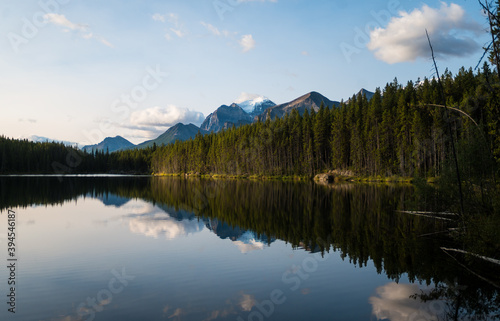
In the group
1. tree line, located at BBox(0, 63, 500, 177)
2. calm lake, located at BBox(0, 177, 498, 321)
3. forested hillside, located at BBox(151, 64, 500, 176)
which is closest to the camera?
calm lake, located at BBox(0, 177, 498, 321)

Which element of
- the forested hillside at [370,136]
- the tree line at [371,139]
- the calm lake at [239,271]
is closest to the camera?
the calm lake at [239,271]

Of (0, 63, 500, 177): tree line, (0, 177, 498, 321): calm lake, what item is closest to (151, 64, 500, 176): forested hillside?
(0, 63, 500, 177): tree line

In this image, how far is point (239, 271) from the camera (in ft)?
47.6

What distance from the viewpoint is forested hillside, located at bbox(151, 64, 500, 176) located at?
6356 centimetres

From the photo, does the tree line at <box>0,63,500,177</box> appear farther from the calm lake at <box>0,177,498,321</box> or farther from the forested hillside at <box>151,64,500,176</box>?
the calm lake at <box>0,177,498,321</box>

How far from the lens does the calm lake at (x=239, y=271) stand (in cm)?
1022

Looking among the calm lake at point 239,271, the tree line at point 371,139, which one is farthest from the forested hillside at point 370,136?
the calm lake at point 239,271

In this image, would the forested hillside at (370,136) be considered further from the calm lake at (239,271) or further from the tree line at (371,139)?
the calm lake at (239,271)

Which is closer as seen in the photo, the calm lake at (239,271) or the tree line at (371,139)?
the calm lake at (239,271)

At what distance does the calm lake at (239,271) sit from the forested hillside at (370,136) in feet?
30.2

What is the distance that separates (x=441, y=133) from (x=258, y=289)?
68209 mm

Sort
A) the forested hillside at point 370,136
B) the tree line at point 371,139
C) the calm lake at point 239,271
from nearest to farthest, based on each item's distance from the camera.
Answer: the calm lake at point 239,271 → the tree line at point 371,139 → the forested hillside at point 370,136

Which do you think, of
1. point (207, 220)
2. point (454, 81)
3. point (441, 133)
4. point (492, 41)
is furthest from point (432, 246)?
point (454, 81)

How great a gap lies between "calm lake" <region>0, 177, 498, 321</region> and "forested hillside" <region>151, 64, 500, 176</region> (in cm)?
921
